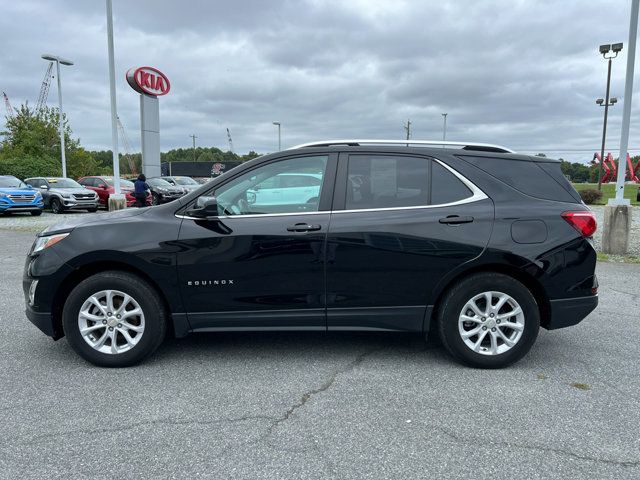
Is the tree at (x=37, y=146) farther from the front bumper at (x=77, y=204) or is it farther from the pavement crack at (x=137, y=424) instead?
the pavement crack at (x=137, y=424)

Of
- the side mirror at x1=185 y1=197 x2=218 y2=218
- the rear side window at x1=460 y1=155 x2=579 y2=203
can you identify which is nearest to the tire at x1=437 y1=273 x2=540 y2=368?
the rear side window at x1=460 y1=155 x2=579 y2=203

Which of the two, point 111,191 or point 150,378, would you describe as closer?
point 150,378

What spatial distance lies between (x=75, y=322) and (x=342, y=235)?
2.18 m

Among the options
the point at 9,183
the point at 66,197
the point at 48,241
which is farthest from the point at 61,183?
the point at 48,241

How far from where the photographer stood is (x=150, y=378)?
3.71m

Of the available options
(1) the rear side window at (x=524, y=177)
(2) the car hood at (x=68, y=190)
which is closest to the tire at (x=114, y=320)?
(1) the rear side window at (x=524, y=177)

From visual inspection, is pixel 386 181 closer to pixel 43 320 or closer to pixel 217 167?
pixel 43 320

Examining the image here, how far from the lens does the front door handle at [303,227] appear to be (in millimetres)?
3762

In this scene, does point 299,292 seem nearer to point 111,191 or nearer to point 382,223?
point 382,223

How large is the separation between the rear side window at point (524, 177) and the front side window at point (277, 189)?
49.0 inches

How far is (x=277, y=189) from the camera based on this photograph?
396cm

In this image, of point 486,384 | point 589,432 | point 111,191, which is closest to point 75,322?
point 486,384

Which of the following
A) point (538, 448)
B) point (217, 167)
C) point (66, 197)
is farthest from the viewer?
point (217, 167)

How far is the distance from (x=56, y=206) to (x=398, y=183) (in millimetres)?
19181
